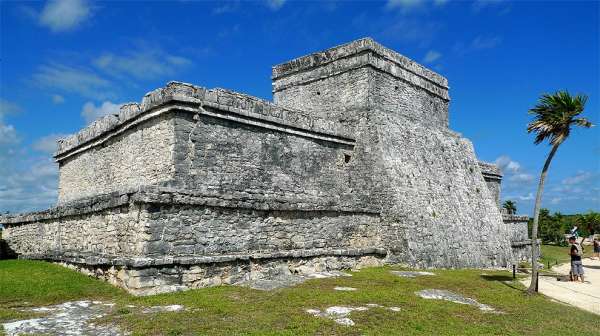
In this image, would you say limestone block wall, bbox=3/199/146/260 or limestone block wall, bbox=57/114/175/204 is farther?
limestone block wall, bbox=57/114/175/204

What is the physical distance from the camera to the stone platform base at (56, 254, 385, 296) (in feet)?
29.7

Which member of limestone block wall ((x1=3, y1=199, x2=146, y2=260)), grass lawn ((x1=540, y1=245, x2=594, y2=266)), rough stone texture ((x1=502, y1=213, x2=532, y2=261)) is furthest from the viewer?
grass lawn ((x1=540, y1=245, x2=594, y2=266))

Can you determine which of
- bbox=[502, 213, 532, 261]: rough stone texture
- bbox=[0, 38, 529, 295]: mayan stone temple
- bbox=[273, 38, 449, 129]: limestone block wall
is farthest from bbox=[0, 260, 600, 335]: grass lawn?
bbox=[502, 213, 532, 261]: rough stone texture

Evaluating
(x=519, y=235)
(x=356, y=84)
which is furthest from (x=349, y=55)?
(x=519, y=235)

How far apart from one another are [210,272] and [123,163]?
14.7ft

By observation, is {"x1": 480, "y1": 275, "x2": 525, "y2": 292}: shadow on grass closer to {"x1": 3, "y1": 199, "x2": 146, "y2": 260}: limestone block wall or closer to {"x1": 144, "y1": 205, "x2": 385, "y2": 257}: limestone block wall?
{"x1": 144, "y1": 205, "x2": 385, "y2": 257}: limestone block wall

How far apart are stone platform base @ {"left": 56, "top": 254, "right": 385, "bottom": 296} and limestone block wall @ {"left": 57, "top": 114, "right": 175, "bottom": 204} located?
7.42 ft

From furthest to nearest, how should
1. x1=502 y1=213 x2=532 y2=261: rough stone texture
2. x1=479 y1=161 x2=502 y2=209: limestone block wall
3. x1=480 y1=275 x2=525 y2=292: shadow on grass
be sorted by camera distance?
x1=479 y1=161 x2=502 y2=209: limestone block wall, x1=502 y1=213 x2=532 y2=261: rough stone texture, x1=480 y1=275 x2=525 y2=292: shadow on grass

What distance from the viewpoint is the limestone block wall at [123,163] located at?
1111 centimetres

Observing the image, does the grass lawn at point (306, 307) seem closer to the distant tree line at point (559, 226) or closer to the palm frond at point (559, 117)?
the palm frond at point (559, 117)

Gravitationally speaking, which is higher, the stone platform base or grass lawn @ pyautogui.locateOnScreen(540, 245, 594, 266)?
the stone platform base

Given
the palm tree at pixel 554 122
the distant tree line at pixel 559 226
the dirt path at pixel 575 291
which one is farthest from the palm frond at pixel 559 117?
the distant tree line at pixel 559 226

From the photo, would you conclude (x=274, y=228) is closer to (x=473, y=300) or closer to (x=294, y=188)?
(x=294, y=188)

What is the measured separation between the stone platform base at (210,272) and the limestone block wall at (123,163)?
2263 mm
